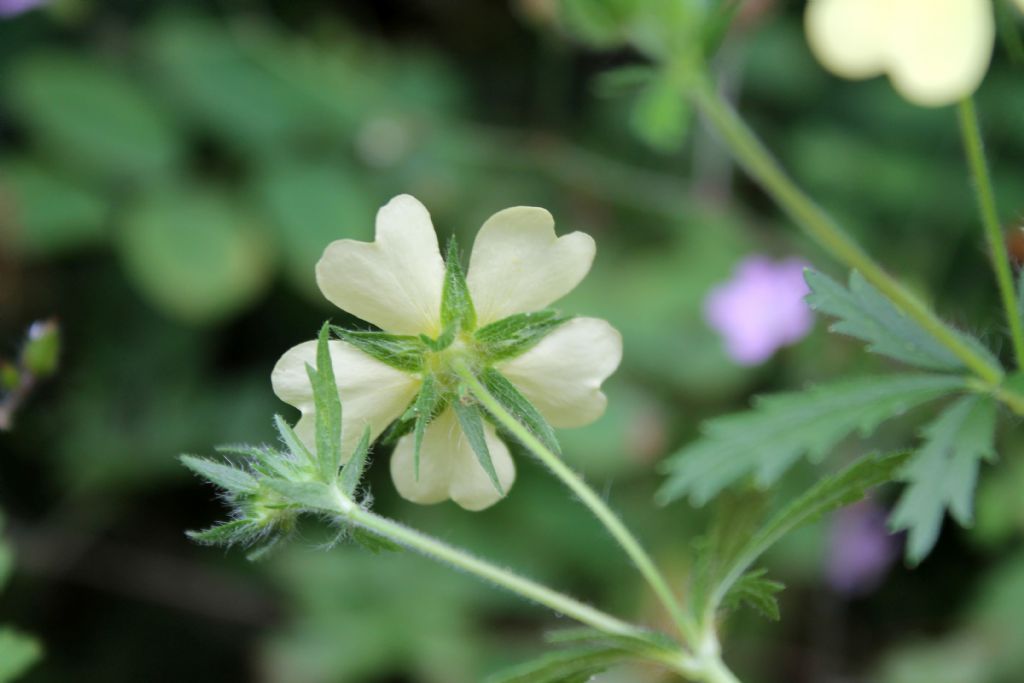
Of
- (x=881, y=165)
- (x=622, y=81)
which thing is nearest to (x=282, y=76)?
(x=881, y=165)

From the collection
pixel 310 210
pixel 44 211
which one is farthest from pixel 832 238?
pixel 44 211

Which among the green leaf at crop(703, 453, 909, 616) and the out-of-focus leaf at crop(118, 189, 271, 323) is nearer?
the green leaf at crop(703, 453, 909, 616)

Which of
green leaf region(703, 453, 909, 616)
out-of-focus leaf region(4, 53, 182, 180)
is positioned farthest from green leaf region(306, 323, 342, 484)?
out-of-focus leaf region(4, 53, 182, 180)

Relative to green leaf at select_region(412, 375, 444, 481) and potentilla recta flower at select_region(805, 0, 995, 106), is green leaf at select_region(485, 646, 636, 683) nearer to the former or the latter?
green leaf at select_region(412, 375, 444, 481)

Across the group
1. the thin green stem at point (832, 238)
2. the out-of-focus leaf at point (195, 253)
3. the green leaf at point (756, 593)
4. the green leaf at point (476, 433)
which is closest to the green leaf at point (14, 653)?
the green leaf at point (476, 433)

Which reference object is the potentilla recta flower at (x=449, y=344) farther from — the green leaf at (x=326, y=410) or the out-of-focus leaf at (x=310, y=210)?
the out-of-focus leaf at (x=310, y=210)

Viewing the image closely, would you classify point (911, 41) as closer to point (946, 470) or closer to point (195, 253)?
point (946, 470)
